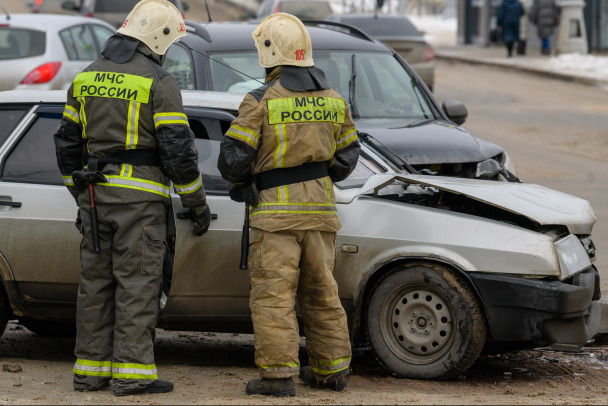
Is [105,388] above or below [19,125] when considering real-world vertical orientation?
below

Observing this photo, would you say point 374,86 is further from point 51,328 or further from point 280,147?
point 280,147

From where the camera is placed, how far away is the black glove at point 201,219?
224 inches

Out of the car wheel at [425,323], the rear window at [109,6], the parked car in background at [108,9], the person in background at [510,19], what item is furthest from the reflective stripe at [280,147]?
the person in background at [510,19]

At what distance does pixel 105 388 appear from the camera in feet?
18.6

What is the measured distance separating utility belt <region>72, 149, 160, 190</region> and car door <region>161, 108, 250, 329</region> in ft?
1.20

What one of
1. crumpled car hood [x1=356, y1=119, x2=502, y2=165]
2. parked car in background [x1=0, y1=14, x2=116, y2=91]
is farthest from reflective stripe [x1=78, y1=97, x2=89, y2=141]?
parked car in background [x1=0, y1=14, x2=116, y2=91]

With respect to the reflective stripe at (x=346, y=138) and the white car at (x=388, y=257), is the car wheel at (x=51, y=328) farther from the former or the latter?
the reflective stripe at (x=346, y=138)

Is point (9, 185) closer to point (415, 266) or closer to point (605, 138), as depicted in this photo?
point (415, 266)

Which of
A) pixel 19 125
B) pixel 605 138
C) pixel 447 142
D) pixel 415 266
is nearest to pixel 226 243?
pixel 415 266

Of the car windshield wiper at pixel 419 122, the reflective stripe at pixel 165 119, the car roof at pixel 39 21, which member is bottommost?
the car windshield wiper at pixel 419 122

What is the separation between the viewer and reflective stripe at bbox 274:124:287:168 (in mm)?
5414

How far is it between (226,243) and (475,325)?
50.8 inches

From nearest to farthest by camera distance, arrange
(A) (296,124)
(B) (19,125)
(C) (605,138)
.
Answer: (A) (296,124) → (B) (19,125) → (C) (605,138)

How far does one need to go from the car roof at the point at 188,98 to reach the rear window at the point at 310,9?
60.8 feet
